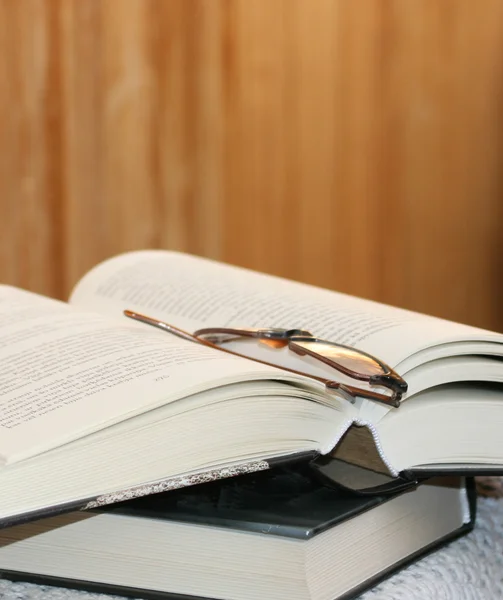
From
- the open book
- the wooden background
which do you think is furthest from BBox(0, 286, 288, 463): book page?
the wooden background

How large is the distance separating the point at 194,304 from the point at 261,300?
0.05 m

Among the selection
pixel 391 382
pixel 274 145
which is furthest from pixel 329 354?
pixel 274 145

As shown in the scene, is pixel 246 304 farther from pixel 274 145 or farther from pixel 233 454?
pixel 274 145

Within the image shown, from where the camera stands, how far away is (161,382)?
356 millimetres

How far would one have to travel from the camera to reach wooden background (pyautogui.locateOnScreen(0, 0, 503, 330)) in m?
1.29

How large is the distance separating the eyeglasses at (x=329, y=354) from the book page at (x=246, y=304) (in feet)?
0.05

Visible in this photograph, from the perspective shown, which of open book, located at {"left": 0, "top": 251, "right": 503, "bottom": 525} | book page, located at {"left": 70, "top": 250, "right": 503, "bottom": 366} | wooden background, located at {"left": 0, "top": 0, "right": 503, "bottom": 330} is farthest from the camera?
wooden background, located at {"left": 0, "top": 0, "right": 503, "bottom": 330}

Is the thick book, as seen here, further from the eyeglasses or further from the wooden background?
the wooden background

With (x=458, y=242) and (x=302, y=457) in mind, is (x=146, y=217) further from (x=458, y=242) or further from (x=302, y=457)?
(x=302, y=457)

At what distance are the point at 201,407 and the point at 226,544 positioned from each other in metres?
0.06

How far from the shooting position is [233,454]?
358 millimetres

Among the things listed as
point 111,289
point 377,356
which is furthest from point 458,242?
point 377,356

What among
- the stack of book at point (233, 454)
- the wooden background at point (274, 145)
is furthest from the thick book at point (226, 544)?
the wooden background at point (274, 145)

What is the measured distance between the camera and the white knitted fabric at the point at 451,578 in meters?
0.37
